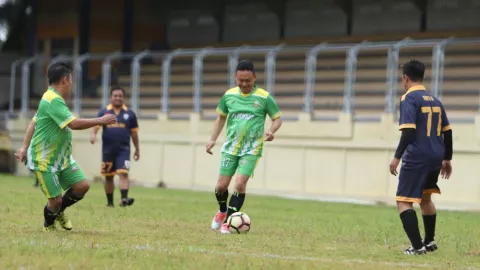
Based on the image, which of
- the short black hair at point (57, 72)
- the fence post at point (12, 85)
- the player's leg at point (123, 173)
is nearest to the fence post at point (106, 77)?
the fence post at point (12, 85)

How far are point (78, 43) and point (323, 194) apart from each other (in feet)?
47.2

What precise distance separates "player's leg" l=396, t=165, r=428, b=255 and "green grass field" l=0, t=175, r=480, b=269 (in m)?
0.21

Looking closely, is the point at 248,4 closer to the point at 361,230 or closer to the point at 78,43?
the point at 78,43

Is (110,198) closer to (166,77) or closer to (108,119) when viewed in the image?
(108,119)

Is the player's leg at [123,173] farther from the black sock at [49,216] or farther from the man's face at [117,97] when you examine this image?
the black sock at [49,216]

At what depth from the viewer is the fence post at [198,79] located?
28.3m

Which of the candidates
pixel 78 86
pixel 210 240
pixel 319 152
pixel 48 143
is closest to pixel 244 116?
pixel 210 240

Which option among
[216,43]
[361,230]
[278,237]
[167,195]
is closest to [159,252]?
[278,237]

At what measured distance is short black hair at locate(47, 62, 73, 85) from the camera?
12.7m

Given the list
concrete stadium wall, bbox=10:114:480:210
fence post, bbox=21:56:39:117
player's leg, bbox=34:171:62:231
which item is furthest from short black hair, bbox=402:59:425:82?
fence post, bbox=21:56:39:117

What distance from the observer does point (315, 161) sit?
25797mm

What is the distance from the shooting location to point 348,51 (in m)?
25.5

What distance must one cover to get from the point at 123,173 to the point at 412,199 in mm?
8467

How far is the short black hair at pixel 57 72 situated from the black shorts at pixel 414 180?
4.01 metres
